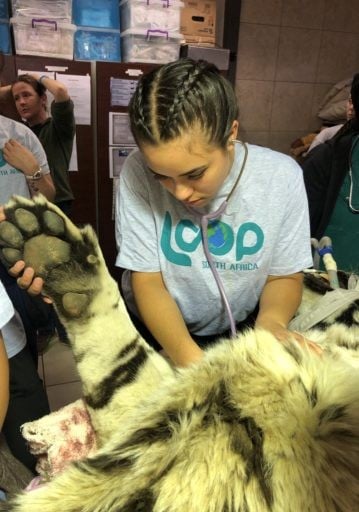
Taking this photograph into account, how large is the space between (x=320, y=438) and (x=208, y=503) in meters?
0.14

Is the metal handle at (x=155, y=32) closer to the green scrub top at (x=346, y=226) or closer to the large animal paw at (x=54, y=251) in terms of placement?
the green scrub top at (x=346, y=226)

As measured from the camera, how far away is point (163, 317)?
894 mm

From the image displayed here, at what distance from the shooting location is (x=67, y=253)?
2.53ft

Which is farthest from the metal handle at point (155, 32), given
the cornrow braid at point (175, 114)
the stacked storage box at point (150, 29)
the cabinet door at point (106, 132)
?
the cornrow braid at point (175, 114)

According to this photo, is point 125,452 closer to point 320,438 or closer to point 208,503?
point 208,503

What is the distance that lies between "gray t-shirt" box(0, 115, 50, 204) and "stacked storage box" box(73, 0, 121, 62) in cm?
81

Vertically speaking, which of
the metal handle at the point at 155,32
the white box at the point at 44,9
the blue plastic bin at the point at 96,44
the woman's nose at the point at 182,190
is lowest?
the woman's nose at the point at 182,190

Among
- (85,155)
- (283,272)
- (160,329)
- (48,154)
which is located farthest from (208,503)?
(85,155)

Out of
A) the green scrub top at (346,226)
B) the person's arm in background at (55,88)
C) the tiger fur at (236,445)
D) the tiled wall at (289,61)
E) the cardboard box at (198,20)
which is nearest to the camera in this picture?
the tiger fur at (236,445)

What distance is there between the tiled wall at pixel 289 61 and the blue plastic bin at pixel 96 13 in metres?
0.95

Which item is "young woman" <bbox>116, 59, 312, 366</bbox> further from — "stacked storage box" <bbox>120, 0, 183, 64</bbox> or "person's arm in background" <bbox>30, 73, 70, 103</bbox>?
"stacked storage box" <bbox>120, 0, 183, 64</bbox>

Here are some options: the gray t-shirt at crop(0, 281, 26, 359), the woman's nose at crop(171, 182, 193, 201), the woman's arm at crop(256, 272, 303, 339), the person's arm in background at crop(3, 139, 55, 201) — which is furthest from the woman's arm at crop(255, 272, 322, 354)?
the person's arm in background at crop(3, 139, 55, 201)

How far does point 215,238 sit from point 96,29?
1.91m

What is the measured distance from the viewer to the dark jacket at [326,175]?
1375 mm
